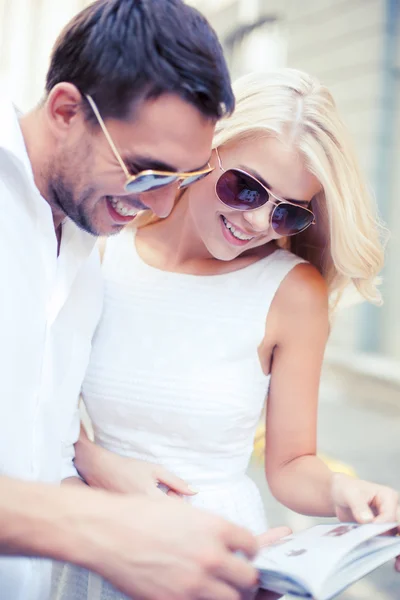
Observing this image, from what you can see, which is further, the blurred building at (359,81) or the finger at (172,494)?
the blurred building at (359,81)

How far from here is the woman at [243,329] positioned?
1688 millimetres

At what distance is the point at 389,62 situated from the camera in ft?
19.2

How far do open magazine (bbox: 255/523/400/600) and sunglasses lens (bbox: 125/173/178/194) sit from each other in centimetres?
72

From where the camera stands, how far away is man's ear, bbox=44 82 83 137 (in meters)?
1.30

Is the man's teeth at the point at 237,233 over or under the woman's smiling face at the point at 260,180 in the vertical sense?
under

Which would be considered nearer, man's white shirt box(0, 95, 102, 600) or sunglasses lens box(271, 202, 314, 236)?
man's white shirt box(0, 95, 102, 600)

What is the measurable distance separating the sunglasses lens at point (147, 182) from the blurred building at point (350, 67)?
4.39m

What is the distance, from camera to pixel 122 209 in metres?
1.46

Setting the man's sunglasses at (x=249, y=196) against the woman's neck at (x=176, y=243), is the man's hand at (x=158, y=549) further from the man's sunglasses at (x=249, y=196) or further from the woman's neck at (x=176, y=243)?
the woman's neck at (x=176, y=243)

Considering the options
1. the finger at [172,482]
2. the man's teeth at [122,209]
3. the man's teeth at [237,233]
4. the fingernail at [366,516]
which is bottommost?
the finger at [172,482]

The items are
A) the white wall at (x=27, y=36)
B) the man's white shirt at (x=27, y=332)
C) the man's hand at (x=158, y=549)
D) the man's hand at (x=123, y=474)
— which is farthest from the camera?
the white wall at (x=27, y=36)

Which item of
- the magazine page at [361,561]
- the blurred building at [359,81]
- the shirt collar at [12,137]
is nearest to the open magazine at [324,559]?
the magazine page at [361,561]

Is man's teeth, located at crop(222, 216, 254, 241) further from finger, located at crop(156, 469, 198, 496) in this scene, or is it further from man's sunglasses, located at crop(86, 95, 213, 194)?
finger, located at crop(156, 469, 198, 496)

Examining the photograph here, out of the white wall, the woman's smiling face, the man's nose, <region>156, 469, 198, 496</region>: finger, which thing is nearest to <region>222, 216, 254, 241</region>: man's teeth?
the woman's smiling face
